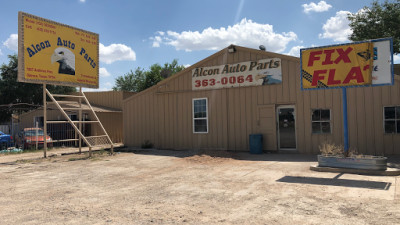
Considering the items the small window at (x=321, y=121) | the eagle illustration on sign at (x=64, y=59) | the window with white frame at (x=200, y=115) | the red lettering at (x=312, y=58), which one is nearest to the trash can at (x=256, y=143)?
the small window at (x=321, y=121)

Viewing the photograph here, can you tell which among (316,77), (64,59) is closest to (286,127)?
(316,77)

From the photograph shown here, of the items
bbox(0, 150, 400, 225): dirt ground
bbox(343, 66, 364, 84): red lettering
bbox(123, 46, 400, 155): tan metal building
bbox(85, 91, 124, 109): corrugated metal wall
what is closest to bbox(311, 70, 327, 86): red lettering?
bbox(343, 66, 364, 84): red lettering

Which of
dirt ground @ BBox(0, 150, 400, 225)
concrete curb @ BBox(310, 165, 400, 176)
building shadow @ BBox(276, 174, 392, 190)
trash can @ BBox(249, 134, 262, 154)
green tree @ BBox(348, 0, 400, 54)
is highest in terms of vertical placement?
green tree @ BBox(348, 0, 400, 54)

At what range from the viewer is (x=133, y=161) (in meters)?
12.9

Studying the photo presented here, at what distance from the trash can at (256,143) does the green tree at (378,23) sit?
22016 mm

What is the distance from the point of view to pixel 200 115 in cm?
1630

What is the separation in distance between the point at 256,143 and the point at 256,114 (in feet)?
4.78

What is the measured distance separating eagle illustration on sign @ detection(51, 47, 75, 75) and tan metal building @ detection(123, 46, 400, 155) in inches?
174

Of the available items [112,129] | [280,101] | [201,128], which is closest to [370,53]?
[280,101]

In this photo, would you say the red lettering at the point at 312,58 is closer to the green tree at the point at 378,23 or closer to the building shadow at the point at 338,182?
the building shadow at the point at 338,182

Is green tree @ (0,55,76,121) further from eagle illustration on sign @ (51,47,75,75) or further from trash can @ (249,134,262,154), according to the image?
trash can @ (249,134,262,154)

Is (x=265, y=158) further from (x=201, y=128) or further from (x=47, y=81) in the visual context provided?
(x=47, y=81)

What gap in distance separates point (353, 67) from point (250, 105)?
6112mm

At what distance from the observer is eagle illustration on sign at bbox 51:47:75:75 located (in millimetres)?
14571
